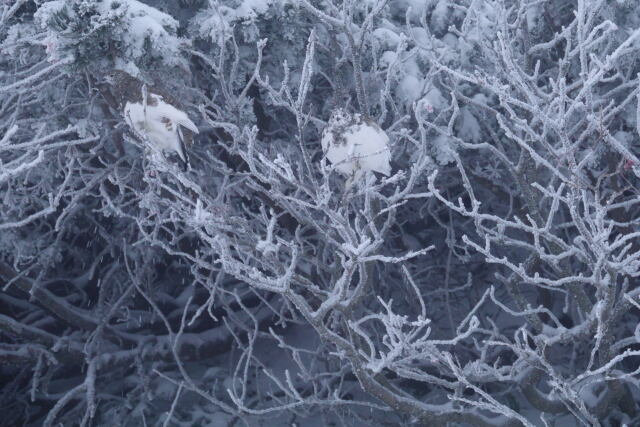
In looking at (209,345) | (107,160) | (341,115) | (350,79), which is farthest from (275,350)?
(341,115)

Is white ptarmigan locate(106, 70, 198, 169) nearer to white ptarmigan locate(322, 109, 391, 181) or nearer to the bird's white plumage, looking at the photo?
the bird's white plumage

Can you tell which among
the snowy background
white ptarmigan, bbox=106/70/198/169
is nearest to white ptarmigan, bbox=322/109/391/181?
the snowy background

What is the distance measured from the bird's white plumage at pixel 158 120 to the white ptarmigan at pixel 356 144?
2.70 feet

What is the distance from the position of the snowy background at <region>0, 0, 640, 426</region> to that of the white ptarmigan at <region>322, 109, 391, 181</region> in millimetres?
13

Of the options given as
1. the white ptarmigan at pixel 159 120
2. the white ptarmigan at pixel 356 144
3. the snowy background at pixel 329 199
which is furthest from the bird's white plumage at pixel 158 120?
the white ptarmigan at pixel 356 144

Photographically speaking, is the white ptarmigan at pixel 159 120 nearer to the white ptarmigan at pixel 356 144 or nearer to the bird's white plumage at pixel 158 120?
the bird's white plumage at pixel 158 120

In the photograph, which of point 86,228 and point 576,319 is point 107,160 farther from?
point 576,319

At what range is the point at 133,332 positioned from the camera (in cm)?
761

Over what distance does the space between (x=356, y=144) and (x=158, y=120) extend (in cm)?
109

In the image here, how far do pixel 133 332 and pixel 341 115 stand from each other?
181 inches

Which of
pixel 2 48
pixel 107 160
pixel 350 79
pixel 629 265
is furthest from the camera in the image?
pixel 107 160

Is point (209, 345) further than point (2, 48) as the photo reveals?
Yes

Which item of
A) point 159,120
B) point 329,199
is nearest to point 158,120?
point 159,120

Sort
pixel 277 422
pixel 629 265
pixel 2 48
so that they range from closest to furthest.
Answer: pixel 629 265
pixel 2 48
pixel 277 422
